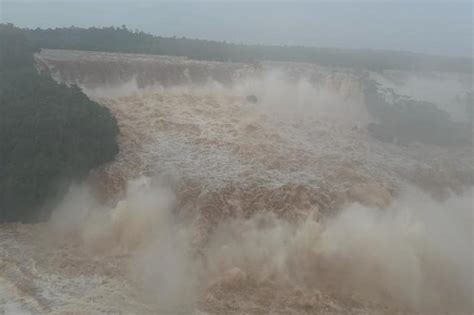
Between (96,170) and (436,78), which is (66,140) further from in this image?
(436,78)

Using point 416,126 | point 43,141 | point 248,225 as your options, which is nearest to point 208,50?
point 416,126

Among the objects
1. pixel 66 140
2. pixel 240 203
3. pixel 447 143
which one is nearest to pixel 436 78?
pixel 447 143

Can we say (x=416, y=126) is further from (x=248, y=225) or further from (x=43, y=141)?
(x=43, y=141)

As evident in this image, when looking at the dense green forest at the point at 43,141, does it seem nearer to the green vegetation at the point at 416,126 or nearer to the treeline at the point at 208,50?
the treeline at the point at 208,50

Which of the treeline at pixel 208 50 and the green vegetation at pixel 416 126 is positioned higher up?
the treeline at pixel 208 50

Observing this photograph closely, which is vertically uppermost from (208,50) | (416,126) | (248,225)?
(208,50)

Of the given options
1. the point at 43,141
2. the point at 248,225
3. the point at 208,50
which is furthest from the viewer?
Result: the point at 208,50

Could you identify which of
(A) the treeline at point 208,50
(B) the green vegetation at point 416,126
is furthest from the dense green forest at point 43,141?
(B) the green vegetation at point 416,126
